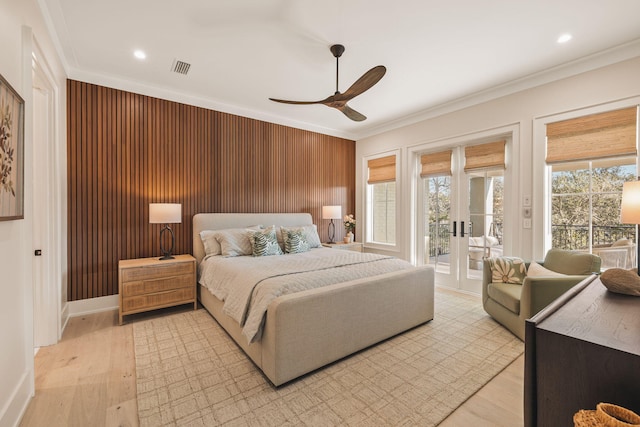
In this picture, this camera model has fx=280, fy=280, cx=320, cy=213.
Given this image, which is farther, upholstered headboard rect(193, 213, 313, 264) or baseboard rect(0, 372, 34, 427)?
upholstered headboard rect(193, 213, 313, 264)

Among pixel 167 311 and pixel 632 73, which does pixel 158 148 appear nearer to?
pixel 167 311

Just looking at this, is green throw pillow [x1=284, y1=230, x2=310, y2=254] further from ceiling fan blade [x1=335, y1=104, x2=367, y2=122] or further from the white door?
the white door

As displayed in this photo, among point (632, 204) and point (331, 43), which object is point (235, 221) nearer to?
point (331, 43)

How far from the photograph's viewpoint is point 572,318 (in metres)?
1.18

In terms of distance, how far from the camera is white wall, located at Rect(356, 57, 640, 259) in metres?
2.86

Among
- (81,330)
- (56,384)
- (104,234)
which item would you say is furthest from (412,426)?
(104,234)

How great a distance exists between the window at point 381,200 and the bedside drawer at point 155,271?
3.47 m

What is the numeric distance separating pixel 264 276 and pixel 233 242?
4.56 feet

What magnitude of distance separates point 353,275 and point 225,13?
2506 millimetres

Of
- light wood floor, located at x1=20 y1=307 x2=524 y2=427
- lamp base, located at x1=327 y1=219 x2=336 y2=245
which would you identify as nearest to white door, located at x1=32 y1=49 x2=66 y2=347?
light wood floor, located at x1=20 y1=307 x2=524 y2=427


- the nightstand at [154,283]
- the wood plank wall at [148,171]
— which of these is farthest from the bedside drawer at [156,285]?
the wood plank wall at [148,171]

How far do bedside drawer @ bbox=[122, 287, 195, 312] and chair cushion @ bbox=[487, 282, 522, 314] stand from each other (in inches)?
137

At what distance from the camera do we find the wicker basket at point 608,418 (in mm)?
787

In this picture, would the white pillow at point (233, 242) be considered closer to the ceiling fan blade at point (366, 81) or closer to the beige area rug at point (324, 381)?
the beige area rug at point (324, 381)
